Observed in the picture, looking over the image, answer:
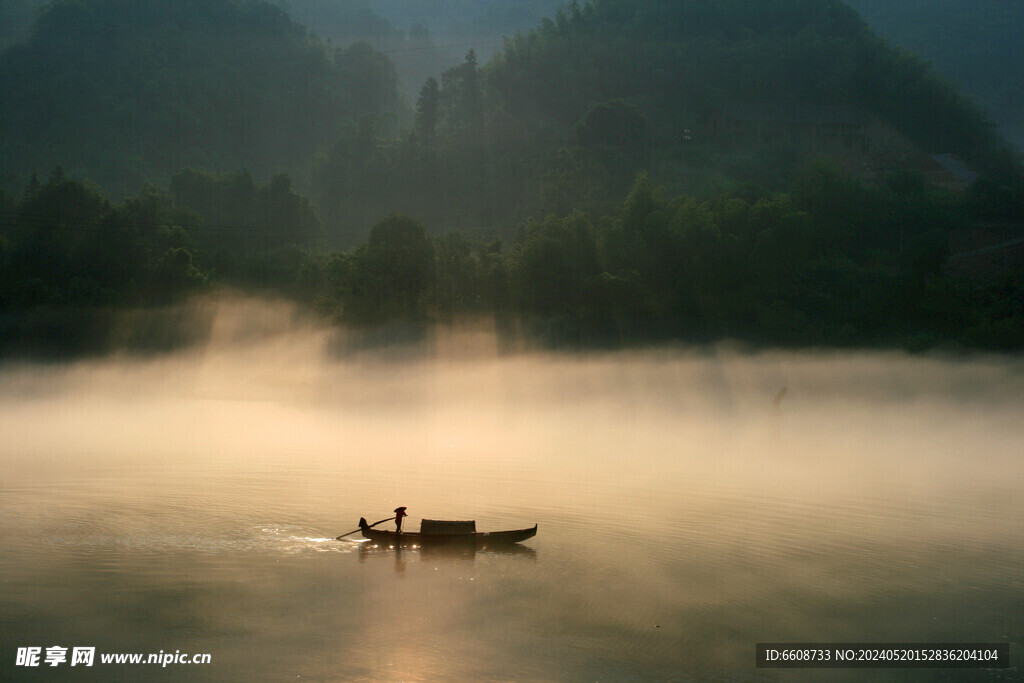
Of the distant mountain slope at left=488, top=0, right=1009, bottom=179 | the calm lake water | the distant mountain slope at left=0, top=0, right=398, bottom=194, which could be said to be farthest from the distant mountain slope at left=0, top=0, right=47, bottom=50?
the calm lake water

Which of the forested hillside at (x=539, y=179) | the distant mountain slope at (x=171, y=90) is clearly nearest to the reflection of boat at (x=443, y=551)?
the forested hillside at (x=539, y=179)

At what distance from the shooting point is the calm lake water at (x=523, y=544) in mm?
14609

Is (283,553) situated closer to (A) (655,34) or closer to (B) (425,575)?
(B) (425,575)

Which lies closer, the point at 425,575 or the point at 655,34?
the point at 425,575

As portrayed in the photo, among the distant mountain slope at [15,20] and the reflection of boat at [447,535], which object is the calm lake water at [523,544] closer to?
the reflection of boat at [447,535]

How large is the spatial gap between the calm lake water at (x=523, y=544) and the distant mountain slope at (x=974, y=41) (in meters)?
68.6

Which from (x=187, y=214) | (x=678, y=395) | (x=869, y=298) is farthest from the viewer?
(x=187, y=214)

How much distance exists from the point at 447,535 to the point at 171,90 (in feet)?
306

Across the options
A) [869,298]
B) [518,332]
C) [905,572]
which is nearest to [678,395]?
[518,332]

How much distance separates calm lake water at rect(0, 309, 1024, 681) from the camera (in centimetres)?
1461

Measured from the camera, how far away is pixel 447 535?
18109mm

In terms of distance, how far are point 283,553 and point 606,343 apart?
34.1 meters

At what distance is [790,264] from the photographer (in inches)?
2009

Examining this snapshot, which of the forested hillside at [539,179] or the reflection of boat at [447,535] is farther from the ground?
the forested hillside at [539,179]
